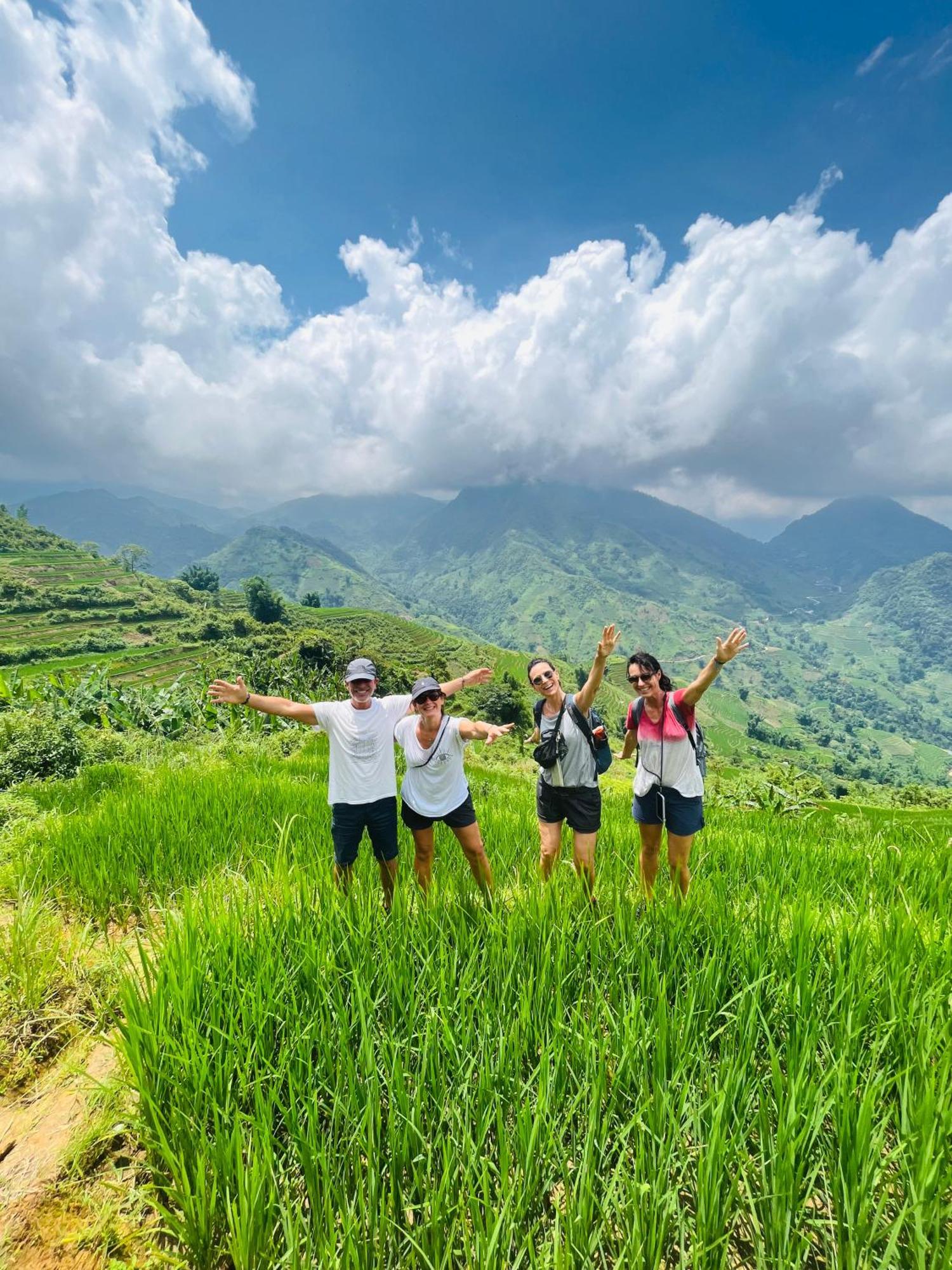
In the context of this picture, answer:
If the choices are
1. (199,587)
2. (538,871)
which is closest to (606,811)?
(538,871)

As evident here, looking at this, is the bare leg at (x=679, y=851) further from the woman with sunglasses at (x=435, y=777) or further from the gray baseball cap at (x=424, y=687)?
the gray baseball cap at (x=424, y=687)

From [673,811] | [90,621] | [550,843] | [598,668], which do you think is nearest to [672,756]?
[673,811]

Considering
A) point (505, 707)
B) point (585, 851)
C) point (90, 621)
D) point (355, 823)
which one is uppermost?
point (90, 621)

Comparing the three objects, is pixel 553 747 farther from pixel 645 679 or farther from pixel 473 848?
pixel 473 848

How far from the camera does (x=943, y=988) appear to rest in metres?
2.73

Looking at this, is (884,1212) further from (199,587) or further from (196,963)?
(199,587)

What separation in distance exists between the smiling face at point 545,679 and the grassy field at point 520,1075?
149cm

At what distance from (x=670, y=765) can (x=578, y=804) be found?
89 cm

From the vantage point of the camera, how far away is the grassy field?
181 centimetres

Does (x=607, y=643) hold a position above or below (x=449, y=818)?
above

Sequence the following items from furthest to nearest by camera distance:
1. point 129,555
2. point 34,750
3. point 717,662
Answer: point 129,555 < point 34,750 < point 717,662

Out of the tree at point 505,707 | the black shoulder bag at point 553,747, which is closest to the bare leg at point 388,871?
the black shoulder bag at point 553,747

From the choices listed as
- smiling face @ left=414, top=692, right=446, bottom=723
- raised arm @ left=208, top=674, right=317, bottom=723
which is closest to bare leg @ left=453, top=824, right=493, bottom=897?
smiling face @ left=414, top=692, right=446, bottom=723

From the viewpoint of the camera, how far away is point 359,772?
4.60 metres
